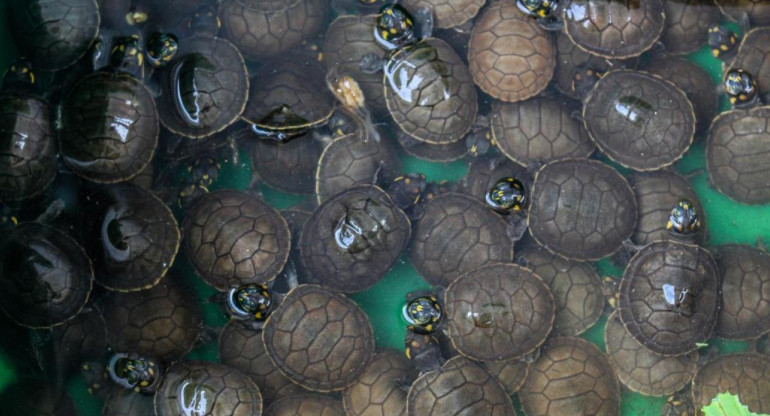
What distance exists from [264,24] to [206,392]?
3063 millimetres

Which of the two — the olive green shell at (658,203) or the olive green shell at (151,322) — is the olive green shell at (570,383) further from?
the olive green shell at (151,322)

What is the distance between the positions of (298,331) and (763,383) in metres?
3.73

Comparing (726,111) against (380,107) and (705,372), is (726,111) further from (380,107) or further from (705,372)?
(380,107)

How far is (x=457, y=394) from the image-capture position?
16.1 ft

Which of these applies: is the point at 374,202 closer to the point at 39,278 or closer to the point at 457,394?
the point at 457,394

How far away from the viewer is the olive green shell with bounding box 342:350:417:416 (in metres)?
4.97

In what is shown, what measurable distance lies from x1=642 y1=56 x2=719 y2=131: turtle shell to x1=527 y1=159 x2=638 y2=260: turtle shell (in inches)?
40.1

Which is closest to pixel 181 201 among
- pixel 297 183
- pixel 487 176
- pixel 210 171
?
pixel 210 171

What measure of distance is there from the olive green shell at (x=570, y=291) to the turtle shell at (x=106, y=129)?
323cm

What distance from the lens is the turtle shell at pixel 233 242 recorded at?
505 centimetres

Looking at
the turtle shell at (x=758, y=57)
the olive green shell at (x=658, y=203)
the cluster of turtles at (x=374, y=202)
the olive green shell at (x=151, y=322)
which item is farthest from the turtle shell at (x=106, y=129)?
the turtle shell at (x=758, y=57)

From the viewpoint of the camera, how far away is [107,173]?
5000mm

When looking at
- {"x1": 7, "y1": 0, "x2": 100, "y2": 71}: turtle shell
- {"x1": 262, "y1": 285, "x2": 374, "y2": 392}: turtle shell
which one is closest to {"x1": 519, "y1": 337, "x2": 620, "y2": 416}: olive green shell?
{"x1": 262, "y1": 285, "x2": 374, "y2": 392}: turtle shell

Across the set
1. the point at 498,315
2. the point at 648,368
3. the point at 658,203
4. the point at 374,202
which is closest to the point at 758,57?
the point at 658,203
